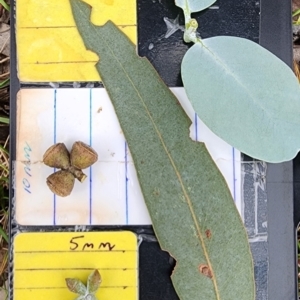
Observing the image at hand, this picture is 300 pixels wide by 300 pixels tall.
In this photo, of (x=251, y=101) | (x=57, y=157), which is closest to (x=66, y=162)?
(x=57, y=157)

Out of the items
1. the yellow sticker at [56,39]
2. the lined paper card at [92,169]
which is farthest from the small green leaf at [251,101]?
the yellow sticker at [56,39]

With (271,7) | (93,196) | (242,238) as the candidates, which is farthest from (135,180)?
(271,7)

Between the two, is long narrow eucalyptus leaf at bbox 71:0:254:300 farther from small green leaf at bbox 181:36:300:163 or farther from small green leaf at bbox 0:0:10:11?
small green leaf at bbox 0:0:10:11

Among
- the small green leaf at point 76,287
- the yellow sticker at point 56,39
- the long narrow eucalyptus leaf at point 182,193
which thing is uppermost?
the yellow sticker at point 56,39

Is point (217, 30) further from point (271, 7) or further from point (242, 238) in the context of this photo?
point (242, 238)

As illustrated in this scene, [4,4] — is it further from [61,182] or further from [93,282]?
[93,282]

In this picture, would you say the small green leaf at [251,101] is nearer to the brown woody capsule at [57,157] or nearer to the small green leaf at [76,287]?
the brown woody capsule at [57,157]

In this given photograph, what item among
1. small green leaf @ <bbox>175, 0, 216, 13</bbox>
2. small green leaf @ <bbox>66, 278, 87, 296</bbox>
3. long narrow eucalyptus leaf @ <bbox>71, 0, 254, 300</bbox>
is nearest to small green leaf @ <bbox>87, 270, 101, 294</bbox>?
small green leaf @ <bbox>66, 278, 87, 296</bbox>
